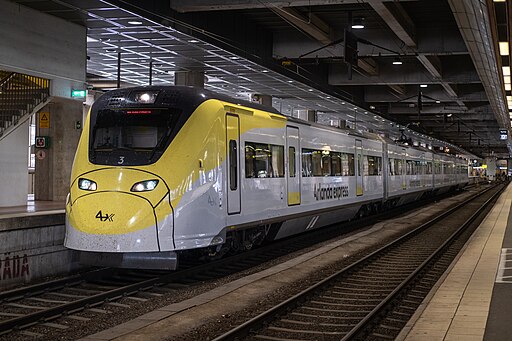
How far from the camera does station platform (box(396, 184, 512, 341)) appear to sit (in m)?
7.29

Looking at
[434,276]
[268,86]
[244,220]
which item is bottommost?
[434,276]

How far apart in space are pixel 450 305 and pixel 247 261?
6.05 m

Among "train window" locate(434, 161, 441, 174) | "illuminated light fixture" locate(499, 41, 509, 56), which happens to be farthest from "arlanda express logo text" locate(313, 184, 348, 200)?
"train window" locate(434, 161, 441, 174)

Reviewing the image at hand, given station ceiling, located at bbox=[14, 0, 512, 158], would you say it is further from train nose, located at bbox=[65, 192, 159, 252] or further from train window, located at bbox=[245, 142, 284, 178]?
train nose, located at bbox=[65, 192, 159, 252]

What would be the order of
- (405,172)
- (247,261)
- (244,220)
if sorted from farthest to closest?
(405,172) → (247,261) → (244,220)

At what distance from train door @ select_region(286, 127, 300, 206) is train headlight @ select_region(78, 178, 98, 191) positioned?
18.7 ft

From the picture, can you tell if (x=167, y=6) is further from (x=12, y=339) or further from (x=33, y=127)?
(x=33, y=127)

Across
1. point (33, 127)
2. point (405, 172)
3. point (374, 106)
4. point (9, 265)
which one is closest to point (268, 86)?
point (405, 172)

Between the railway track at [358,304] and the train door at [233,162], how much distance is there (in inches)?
89.5

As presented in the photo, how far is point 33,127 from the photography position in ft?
98.4

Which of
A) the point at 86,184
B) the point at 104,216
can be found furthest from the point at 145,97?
the point at 104,216

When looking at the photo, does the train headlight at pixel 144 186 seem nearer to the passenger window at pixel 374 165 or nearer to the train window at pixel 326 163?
the train window at pixel 326 163

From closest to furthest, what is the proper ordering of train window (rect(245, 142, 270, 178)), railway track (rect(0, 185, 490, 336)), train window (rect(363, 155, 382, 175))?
railway track (rect(0, 185, 490, 336)), train window (rect(245, 142, 270, 178)), train window (rect(363, 155, 382, 175))

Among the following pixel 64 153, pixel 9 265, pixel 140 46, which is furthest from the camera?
pixel 64 153
